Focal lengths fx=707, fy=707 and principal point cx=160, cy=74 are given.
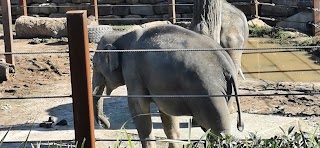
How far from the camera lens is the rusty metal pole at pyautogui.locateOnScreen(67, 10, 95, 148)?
4.00m

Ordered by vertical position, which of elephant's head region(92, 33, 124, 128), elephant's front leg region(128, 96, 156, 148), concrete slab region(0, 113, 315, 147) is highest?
elephant's head region(92, 33, 124, 128)

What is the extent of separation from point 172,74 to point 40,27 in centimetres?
885

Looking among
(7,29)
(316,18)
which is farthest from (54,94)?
(316,18)

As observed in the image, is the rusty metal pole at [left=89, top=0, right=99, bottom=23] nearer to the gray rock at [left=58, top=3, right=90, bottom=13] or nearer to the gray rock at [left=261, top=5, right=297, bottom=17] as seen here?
the gray rock at [left=58, top=3, right=90, bottom=13]

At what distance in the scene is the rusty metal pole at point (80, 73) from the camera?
158 inches

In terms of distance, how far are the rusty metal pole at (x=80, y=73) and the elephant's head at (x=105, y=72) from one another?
237 centimetres

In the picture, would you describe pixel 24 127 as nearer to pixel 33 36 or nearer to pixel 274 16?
pixel 33 36

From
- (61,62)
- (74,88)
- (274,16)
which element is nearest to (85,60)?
(74,88)

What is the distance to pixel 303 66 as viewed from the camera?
11.4 m

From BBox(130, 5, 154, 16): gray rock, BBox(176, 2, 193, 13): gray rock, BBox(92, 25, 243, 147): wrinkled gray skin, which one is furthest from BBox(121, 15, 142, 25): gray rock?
BBox(92, 25, 243, 147): wrinkled gray skin

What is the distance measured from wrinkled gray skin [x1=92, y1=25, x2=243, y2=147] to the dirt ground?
1.50 m

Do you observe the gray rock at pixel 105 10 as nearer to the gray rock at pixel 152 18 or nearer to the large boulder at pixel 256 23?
the gray rock at pixel 152 18

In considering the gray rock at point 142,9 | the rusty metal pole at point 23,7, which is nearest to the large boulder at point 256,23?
the gray rock at point 142,9

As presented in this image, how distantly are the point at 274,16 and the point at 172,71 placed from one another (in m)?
10.2
